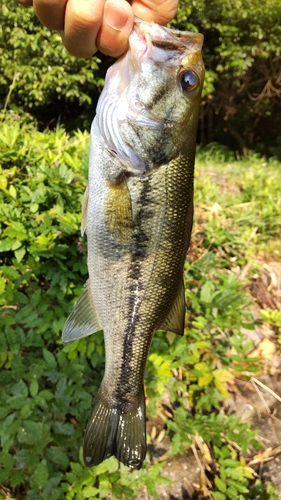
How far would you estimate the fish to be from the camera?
1456 mm

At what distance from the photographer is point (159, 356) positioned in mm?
2711

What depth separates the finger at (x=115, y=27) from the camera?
1311 millimetres

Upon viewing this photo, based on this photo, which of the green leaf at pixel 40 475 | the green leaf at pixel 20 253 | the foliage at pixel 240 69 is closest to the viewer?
the green leaf at pixel 40 475

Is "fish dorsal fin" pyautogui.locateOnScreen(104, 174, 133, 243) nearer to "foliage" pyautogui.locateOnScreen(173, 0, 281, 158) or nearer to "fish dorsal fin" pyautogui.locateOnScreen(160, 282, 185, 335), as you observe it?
"fish dorsal fin" pyautogui.locateOnScreen(160, 282, 185, 335)

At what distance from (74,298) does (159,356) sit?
0.75 m

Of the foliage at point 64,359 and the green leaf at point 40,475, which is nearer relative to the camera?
the green leaf at point 40,475

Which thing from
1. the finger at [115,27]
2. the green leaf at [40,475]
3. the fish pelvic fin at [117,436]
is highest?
the finger at [115,27]

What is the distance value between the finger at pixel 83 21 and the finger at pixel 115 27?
2cm

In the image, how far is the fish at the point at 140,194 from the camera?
146cm

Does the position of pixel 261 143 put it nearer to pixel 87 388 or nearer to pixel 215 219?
pixel 215 219

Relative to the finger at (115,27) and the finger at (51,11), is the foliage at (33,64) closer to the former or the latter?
the finger at (51,11)

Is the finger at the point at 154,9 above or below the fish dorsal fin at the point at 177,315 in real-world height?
above

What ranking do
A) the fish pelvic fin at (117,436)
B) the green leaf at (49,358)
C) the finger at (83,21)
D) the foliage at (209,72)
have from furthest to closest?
the foliage at (209,72) < the green leaf at (49,358) < the fish pelvic fin at (117,436) < the finger at (83,21)

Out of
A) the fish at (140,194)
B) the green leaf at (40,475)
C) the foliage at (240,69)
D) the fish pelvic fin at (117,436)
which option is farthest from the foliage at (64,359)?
the foliage at (240,69)
